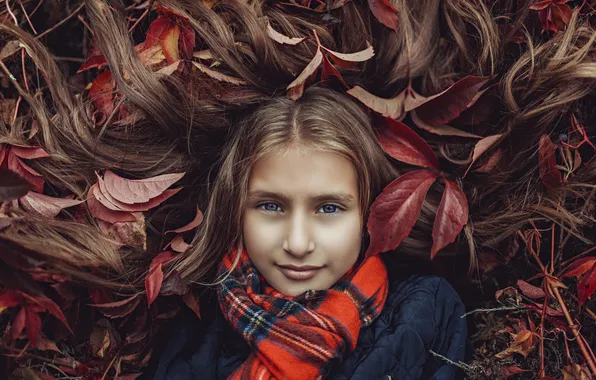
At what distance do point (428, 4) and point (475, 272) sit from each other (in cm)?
70

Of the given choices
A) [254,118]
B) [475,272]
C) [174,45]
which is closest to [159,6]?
[174,45]

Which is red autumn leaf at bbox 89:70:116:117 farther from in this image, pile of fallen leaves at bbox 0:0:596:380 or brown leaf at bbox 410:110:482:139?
brown leaf at bbox 410:110:482:139

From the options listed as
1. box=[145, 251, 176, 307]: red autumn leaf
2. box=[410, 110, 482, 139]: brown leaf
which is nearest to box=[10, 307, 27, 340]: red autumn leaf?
box=[145, 251, 176, 307]: red autumn leaf

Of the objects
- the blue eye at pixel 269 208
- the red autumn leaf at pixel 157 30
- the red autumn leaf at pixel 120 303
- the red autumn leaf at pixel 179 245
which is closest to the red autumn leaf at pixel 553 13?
the blue eye at pixel 269 208

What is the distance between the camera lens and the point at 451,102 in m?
1.48

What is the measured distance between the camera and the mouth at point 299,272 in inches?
57.1

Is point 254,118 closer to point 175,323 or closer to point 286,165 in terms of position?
point 286,165

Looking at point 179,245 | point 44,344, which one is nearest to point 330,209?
point 179,245

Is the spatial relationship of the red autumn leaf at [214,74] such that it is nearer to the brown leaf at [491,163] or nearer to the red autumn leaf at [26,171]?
the red autumn leaf at [26,171]

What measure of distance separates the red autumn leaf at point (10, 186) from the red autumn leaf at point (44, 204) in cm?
31

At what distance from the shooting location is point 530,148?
150cm

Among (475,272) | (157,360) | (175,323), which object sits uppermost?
(475,272)

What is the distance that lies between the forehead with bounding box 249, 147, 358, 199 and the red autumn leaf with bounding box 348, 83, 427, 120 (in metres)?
0.14

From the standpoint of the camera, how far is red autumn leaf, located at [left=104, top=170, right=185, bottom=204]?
144cm
